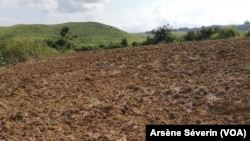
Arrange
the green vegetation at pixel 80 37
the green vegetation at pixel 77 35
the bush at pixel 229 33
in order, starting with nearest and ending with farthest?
the green vegetation at pixel 80 37 → the bush at pixel 229 33 → the green vegetation at pixel 77 35

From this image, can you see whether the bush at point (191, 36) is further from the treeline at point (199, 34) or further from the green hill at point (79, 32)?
the green hill at point (79, 32)

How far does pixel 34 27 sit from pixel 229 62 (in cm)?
9438

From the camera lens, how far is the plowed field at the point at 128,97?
6.93m

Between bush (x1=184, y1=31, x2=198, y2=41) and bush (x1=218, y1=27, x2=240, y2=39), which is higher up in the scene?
bush (x1=218, y1=27, x2=240, y2=39)

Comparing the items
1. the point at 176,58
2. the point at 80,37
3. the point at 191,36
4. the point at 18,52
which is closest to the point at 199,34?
the point at 191,36

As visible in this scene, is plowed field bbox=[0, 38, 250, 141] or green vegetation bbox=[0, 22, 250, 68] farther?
green vegetation bbox=[0, 22, 250, 68]

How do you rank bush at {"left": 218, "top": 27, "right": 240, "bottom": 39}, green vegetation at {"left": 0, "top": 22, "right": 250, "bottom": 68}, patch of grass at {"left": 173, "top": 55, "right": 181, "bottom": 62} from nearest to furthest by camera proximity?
patch of grass at {"left": 173, "top": 55, "right": 181, "bottom": 62} < green vegetation at {"left": 0, "top": 22, "right": 250, "bottom": 68} < bush at {"left": 218, "top": 27, "right": 240, "bottom": 39}

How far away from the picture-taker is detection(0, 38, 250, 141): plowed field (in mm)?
6926

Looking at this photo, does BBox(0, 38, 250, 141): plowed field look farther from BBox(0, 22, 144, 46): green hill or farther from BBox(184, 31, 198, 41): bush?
BBox(0, 22, 144, 46): green hill

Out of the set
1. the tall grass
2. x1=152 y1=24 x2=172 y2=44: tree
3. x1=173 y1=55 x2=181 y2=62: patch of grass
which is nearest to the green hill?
x1=152 y1=24 x2=172 y2=44: tree

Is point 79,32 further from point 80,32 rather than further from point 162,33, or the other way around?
point 162,33

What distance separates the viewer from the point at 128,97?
8.69 meters

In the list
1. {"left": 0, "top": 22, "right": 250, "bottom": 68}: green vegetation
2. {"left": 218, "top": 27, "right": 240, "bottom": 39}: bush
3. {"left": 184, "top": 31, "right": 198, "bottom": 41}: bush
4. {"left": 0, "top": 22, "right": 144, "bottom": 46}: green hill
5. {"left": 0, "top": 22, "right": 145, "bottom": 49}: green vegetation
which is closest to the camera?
{"left": 0, "top": 22, "right": 250, "bottom": 68}: green vegetation

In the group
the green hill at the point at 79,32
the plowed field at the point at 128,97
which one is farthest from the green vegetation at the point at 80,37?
the plowed field at the point at 128,97
